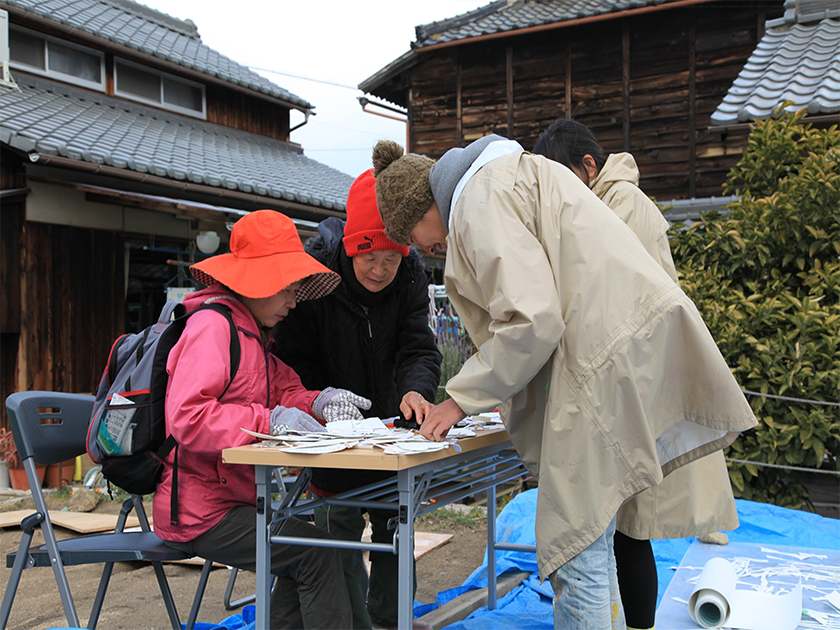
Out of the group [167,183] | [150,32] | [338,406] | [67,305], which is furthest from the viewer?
[150,32]

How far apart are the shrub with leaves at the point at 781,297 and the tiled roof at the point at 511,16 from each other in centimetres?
591

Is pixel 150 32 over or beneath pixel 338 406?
over

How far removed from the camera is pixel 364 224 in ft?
8.06

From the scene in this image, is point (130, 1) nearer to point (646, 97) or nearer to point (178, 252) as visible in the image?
point (178, 252)

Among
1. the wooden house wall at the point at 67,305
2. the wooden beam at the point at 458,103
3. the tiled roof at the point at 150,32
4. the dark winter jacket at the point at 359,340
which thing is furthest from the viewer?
the wooden beam at the point at 458,103

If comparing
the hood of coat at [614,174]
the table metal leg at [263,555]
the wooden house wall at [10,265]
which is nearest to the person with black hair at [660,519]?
the hood of coat at [614,174]

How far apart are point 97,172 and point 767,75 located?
6310 mm

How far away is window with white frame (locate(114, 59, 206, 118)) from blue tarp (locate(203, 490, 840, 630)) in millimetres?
8417

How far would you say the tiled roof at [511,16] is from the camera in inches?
394

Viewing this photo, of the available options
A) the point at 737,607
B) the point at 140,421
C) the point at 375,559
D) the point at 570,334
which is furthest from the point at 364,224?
the point at 737,607

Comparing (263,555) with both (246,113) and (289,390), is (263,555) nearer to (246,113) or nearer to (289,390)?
(289,390)

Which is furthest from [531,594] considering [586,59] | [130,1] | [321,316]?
[130,1]

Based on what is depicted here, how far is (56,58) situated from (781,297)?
28.6ft

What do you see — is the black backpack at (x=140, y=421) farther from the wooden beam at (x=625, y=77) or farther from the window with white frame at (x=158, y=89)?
the wooden beam at (x=625, y=77)
